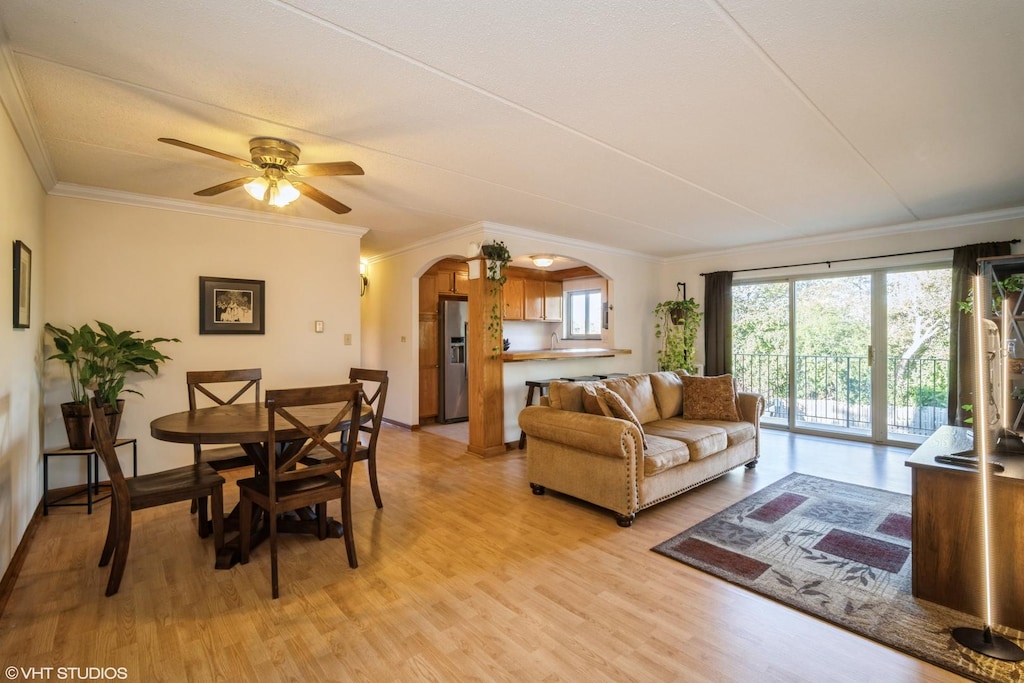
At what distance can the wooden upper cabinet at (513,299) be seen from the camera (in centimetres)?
759

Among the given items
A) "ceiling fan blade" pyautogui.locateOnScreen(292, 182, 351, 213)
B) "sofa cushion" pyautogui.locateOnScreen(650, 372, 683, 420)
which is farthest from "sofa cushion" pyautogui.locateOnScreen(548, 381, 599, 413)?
"ceiling fan blade" pyautogui.locateOnScreen(292, 182, 351, 213)

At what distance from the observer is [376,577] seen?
2.48 metres

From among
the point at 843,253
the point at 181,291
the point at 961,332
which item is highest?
the point at 843,253

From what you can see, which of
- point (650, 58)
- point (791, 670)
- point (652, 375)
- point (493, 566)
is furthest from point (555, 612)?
point (652, 375)

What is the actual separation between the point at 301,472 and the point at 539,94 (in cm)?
233

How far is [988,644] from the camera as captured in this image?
189 centimetres

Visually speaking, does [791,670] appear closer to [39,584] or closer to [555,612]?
[555,612]

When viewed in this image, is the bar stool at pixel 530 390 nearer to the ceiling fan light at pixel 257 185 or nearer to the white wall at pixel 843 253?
the white wall at pixel 843 253

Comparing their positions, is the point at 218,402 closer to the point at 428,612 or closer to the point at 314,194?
the point at 314,194

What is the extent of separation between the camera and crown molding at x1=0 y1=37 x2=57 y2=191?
1.97 metres

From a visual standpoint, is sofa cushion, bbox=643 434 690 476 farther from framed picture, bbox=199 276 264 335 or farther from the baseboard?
framed picture, bbox=199 276 264 335

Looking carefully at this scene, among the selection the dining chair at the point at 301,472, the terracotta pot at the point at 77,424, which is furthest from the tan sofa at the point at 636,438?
the terracotta pot at the point at 77,424

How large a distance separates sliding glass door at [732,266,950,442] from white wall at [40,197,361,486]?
5.21 m

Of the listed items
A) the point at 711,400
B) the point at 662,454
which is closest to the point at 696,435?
the point at 662,454
